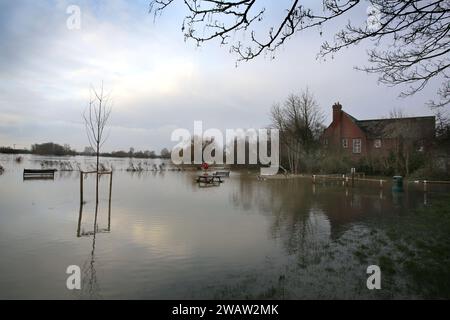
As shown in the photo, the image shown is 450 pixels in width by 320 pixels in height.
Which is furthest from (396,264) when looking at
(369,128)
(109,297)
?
(369,128)

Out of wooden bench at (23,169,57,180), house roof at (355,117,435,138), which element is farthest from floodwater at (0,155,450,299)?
house roof at (355,117,435,138)

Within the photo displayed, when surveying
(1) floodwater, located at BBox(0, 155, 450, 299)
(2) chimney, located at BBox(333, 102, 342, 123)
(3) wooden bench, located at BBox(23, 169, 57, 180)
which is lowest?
(1) floodwater, located at BBox(0, 155, 450, 299)

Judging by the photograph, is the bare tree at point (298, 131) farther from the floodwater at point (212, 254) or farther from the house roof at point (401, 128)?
the floodwater at point (212, 254)

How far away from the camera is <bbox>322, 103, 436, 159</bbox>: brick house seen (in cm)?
3657

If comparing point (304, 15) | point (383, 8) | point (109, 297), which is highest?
point (383, 8)

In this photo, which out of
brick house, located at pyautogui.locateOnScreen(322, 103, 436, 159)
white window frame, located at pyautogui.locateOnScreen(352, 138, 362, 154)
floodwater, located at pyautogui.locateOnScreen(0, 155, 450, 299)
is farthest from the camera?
white window frame, located at pyautogui.locateOnScreen(352, 138, 362, 154)

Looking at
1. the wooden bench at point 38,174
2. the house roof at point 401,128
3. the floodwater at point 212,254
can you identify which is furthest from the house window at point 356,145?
the wooden bench at point 38,174

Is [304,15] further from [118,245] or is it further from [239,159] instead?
[239,159]

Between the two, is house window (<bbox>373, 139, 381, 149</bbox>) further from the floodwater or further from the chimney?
the floodwater

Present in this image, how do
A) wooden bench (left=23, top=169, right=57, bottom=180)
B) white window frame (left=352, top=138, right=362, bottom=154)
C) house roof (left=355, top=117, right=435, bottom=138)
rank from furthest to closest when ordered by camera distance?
white window frame (left=352, top=138, right=362, bottom=154)
house roof (left=355, top=117, right=435, bottom=138)
wooden bench (left=23, top=169, right=57, bottom=180)

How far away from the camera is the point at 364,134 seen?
43281 millimetres

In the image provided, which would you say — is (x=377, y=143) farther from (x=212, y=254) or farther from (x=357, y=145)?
(x=212, y=254)
